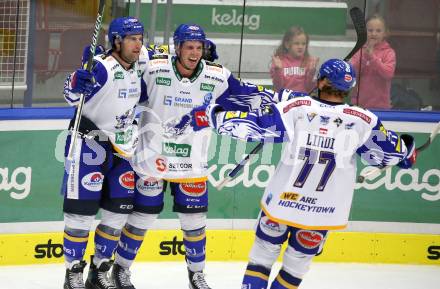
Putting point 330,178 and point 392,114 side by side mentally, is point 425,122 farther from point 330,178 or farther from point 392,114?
point 330,178

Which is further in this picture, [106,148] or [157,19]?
[157,19]

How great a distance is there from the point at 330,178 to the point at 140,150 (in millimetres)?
1343

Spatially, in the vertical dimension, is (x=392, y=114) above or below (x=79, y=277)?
above

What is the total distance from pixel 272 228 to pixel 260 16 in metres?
2.51

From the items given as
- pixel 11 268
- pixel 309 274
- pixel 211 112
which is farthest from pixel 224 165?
pixel 211 112

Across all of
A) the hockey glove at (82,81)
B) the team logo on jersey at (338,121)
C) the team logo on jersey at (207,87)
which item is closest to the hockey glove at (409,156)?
the team logo on jersey at (338,121)

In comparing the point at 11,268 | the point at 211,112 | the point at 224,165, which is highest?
the point at 211,112

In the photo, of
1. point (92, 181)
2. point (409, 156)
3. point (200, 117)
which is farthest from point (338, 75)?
point (92, 181)

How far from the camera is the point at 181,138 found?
6.64 m

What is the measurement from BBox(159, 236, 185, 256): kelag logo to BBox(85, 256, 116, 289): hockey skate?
1.06m

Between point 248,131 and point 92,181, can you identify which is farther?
point 92,181

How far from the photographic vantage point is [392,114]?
26.6 ft

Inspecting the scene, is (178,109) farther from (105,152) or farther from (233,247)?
(233,247)

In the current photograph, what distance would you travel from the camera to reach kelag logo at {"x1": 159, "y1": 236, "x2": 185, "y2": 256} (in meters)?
7.78
